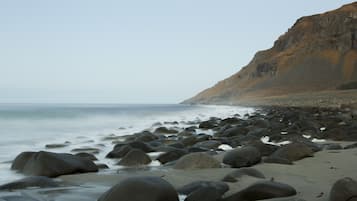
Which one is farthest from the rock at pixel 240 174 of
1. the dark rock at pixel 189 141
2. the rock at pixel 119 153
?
the dark rock at pixel 189 141

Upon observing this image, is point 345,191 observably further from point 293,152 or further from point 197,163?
point 293,152

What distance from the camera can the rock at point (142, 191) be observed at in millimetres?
4117

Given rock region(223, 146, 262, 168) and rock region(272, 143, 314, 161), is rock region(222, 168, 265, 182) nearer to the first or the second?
rock region(223, 146, 262, 168)

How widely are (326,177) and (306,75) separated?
336 ft

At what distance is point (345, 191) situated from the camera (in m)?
3.83

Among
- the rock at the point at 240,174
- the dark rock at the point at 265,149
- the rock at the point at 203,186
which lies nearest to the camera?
the rock at the point at 203,186

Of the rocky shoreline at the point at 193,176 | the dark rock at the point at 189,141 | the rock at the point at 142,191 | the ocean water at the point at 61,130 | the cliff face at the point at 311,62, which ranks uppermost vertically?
the cliff face at the point at 311,62

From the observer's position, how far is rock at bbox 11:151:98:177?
20.9 feet

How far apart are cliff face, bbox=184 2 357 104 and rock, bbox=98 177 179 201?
89858mm

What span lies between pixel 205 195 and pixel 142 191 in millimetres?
689

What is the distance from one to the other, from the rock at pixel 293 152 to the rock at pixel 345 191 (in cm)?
347

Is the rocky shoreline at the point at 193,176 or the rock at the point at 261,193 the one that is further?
the rock at the point at 261,193

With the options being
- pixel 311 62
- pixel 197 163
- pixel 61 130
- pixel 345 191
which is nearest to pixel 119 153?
pixel 197 163

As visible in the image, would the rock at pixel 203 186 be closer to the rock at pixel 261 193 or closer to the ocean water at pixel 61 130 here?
the rock at pixel 261 193
